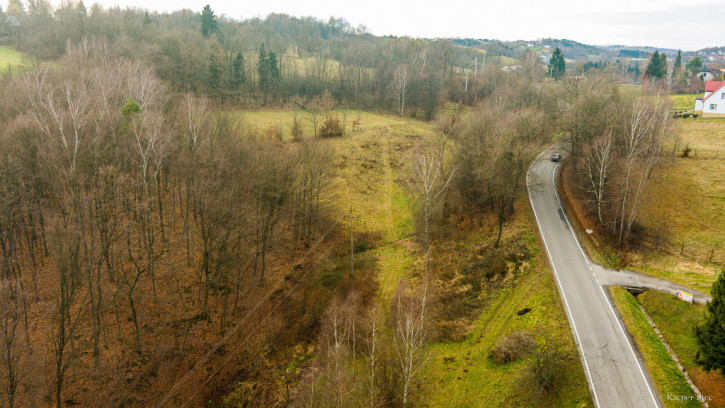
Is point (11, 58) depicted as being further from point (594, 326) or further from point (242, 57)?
point (594, 326)

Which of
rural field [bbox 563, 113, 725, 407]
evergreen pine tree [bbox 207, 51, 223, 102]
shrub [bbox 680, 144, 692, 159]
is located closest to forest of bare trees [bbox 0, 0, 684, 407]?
rural field [bbox 563, 113, 725, 407]

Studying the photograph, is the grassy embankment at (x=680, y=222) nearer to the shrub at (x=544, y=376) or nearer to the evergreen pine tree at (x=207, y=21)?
the shrub at (x=544, y=376)

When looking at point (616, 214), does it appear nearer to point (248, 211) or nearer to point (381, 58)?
point (248, 211)

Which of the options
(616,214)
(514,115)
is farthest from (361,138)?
(616,214)

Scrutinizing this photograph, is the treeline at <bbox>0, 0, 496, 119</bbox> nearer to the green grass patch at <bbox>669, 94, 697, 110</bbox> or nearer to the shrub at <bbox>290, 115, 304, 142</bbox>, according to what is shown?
the shrub at <bbox>290, 115, 304, 142</bbox>

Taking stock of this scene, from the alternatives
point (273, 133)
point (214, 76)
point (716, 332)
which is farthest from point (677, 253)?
point (214, 76)

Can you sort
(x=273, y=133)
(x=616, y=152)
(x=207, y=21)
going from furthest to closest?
(x=207, y=21), (x=273, y=133), (x=616, y=152)
